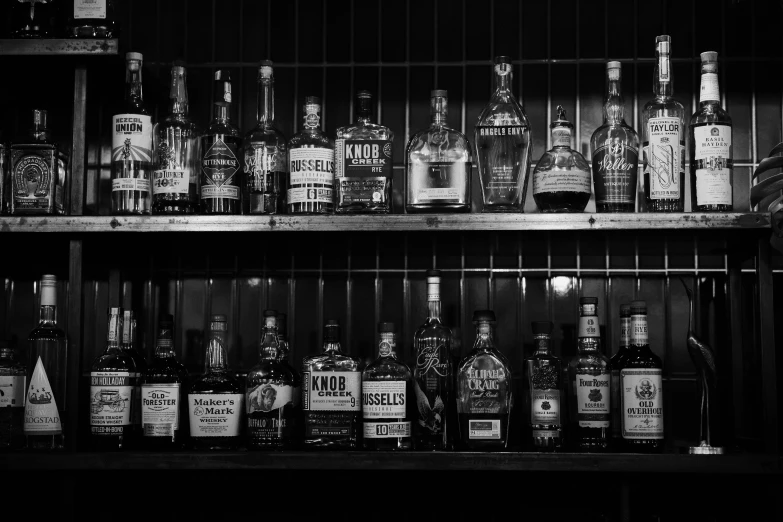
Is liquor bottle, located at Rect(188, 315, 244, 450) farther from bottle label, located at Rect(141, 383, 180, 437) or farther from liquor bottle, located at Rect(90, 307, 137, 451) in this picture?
liquor bottle, located at Rect(90, 307, 137, 451)

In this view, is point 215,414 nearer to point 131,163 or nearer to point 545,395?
point 131,163

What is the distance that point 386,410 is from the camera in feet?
6.54

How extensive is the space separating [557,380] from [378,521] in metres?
0.57

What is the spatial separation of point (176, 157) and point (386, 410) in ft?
2.33

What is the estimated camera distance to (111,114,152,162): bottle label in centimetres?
211

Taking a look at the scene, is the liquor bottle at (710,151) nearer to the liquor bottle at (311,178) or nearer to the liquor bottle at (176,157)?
Answer: the liquor bottle at (311,178)

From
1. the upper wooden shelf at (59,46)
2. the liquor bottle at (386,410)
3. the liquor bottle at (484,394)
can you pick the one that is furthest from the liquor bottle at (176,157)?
the liquor bottle at (484,394)

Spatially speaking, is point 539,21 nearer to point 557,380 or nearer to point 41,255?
point 557,380

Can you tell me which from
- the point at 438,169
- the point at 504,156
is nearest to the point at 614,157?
the point at 504,156

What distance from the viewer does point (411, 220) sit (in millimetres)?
1973

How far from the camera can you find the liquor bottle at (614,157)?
2059mm

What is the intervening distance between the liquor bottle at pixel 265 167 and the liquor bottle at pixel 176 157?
0.38ft

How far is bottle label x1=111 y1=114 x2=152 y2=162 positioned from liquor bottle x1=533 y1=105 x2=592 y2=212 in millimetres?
847

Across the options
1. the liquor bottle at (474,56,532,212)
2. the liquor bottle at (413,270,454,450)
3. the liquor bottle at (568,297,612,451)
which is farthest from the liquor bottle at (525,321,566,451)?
the liquor bottle at (474,56,532,212)
